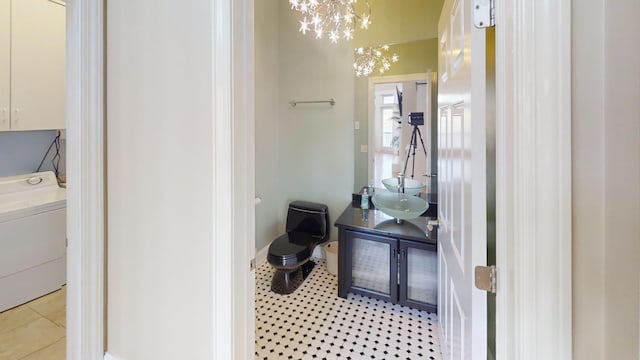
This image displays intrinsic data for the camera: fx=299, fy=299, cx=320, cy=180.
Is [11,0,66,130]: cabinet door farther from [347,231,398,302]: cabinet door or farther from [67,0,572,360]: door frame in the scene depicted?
[347,231,398,302]: cabinet door

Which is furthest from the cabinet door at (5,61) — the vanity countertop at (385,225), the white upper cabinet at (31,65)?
the vanity countertop at (385,225)

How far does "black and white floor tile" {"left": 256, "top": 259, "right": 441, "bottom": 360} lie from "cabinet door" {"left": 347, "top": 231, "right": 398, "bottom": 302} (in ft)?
0.38

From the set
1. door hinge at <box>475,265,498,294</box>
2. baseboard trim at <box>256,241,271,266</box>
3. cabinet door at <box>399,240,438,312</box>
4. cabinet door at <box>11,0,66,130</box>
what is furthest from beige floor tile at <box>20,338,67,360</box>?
door hinge at <box>475,265,498,294</box>

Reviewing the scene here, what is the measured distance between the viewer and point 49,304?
251 centimetres

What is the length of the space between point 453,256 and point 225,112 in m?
1.10

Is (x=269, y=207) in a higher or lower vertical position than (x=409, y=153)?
lower

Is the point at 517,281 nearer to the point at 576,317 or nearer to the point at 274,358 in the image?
the point at 576,317

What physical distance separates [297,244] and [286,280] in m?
0.34

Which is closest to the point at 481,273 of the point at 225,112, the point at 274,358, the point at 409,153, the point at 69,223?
the point at 225,112

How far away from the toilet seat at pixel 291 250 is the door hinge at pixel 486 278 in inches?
75.8

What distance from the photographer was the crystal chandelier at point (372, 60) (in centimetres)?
283

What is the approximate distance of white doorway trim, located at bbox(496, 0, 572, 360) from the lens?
0.61 m

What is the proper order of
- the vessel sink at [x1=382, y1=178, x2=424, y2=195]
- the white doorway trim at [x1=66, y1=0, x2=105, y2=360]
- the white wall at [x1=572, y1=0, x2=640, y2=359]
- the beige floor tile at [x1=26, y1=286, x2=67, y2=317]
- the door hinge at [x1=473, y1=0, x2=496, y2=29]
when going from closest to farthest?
the white wall at [x1=572, y1=0, x2=640, y2=359], the door hinge at [x1=473, y1=0, x2=496, y2=29], the white doorway trim at [x1=66, y1=0, x2=105, y2=360], the beige floor tile at [x1=26, y1=286, x2=67, y2=317], the vessel sink at [x1=382, y1=178, x2=424, y2=195]

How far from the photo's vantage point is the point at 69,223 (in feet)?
4.86
